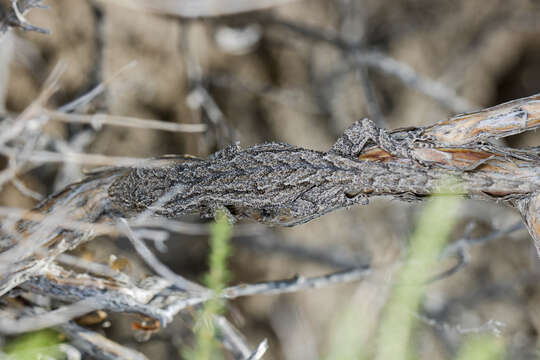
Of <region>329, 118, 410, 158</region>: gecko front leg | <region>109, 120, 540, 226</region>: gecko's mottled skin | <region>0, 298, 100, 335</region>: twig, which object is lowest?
<region>0, 298, 100, 335</region>: twig

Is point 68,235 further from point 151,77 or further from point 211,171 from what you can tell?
point 151,77

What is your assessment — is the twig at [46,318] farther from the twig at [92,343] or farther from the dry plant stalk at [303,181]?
the dry plant stalk at [303,181]

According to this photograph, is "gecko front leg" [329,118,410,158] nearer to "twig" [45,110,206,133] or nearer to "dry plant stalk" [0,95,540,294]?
"dry plant stalk" [0,95,540,294]

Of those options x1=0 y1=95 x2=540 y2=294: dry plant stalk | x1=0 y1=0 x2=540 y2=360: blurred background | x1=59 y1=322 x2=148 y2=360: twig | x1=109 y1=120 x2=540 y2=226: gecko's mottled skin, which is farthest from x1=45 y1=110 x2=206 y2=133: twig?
x1=59 y1=322 x2=148 y2=360: twig

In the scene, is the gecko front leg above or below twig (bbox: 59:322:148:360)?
above

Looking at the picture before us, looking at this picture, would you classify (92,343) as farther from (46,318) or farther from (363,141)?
(363,141)

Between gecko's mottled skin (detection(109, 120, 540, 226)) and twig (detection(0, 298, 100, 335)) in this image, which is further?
twig (detection(0, 298, 100, 335))
